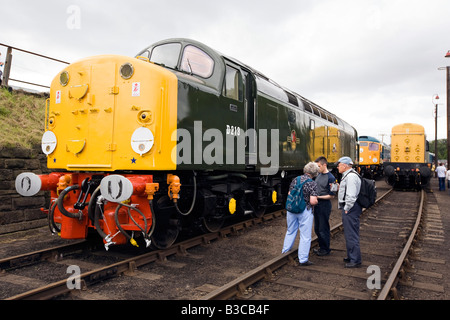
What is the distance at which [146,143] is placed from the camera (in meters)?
5.11

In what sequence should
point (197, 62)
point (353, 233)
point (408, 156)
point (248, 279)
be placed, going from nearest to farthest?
point (248, 279) → point (353, 233) → point (197, 62) → point (408, 156)

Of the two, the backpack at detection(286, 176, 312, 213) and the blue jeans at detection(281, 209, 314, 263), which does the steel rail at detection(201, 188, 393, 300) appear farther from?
the backpack at detection(286, 176, 312, 213)

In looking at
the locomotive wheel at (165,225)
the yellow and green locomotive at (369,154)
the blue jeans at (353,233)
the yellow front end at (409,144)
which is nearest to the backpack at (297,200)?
the blue jeans at (353,233)

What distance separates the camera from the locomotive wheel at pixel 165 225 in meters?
5.55

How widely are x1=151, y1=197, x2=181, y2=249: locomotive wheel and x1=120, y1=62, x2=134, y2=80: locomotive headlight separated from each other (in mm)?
1977

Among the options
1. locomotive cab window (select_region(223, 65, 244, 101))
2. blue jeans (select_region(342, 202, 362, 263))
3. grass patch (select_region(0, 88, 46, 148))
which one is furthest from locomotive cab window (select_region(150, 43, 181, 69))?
blue jeans (select_region(342, 202, 362, 263))

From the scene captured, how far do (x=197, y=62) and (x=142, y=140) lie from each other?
225 centimetres

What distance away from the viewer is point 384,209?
40.8 ft

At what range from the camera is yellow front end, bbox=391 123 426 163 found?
21.4 metres

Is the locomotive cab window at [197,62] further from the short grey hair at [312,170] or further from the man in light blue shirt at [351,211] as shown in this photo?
the man in light blue shirt at [351,211]

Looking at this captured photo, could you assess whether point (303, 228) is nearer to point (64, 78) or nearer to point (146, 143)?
point (146, 143)

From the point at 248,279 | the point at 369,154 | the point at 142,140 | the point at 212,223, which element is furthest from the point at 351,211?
the point at 369,154
